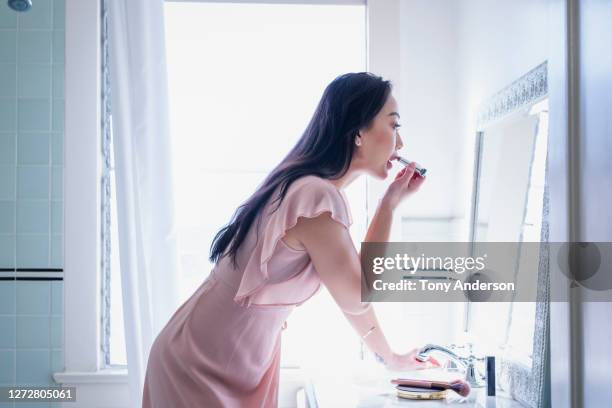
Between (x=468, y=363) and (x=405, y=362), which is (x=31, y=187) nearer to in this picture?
(x=405, y=362)

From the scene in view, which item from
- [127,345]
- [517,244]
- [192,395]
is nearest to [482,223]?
[517,244]

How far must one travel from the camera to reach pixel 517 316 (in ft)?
4.29

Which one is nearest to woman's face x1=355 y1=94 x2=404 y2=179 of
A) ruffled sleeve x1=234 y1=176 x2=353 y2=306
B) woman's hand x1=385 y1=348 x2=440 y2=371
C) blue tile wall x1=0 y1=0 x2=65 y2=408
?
ruffled sleeve x1=234 y1=176 x2=353 y2=306

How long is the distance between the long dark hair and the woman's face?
0.05ft

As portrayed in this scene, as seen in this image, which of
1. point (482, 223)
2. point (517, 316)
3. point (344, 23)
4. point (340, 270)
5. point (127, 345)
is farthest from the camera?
point (344, 23)

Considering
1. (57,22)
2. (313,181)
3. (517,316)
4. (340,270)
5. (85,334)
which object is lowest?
(85,334)

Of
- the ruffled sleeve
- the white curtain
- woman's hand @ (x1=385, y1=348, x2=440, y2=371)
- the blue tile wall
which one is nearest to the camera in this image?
the ruffled sleeve

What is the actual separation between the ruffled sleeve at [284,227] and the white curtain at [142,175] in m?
0.68

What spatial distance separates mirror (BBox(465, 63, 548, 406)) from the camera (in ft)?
3.91

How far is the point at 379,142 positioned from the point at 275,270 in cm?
38

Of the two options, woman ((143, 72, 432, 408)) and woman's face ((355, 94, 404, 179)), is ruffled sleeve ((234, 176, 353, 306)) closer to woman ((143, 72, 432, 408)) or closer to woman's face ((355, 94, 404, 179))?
woman ((143, 72, 432, 408))

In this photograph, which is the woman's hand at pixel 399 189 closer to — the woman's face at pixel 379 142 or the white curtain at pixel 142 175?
the woman's face at pixel 379 142

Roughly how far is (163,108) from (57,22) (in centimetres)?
55

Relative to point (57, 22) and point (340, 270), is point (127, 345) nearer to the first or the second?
point (340, 270)
